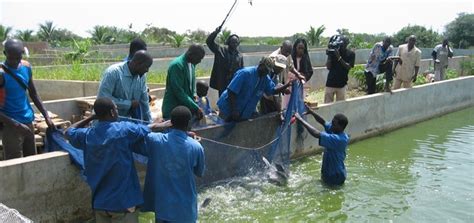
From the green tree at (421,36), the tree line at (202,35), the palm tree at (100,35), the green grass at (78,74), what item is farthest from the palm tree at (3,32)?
the green tree at (421,36)

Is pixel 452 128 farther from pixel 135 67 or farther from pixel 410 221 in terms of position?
pixel 135 67

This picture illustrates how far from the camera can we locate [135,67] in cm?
541

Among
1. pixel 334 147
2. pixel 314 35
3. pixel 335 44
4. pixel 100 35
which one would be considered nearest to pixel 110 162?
pixel 334 147

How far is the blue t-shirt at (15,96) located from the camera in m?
5.50

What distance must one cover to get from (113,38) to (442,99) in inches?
1245

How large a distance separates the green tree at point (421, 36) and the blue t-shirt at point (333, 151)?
36.6 meters

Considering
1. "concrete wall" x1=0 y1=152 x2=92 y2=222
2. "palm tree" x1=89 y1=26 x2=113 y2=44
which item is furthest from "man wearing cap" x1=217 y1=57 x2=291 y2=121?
"palm tree" x1=89 y1=26 x2=113 y2=44

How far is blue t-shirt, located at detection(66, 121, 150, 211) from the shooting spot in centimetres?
425

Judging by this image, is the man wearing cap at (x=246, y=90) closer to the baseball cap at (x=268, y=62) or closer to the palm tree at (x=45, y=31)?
the baseball cap at (x=268, y=62)

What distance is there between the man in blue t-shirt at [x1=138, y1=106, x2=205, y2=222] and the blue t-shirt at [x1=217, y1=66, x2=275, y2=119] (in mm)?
2723

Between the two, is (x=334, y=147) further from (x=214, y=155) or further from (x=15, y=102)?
(x=15, y=102)

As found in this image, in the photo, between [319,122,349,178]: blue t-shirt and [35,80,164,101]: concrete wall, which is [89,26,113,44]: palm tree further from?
[319,122,349,178]: blue t-shirt

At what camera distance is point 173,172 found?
4.32m

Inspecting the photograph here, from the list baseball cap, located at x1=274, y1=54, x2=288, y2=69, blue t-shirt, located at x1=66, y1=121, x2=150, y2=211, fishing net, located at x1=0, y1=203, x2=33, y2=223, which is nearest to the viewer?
fishing net, located at x1=0, y1=203, x2=33, y2=223
